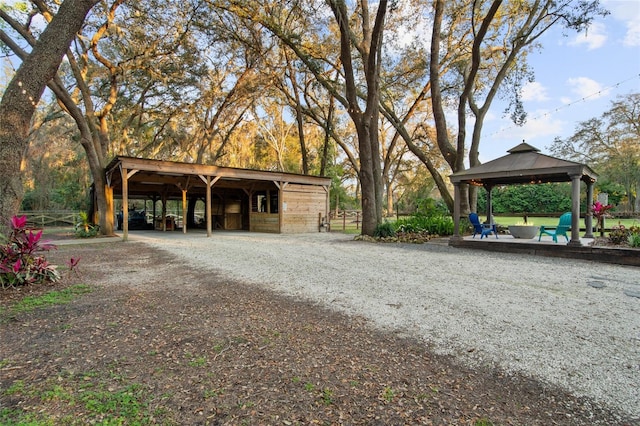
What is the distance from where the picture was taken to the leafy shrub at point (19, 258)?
460cm

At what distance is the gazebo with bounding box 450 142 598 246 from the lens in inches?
307

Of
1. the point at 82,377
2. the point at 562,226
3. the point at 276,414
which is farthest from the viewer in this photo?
the point at 562,226

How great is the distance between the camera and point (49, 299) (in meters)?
4.23

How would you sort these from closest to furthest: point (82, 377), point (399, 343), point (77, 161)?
point (82, 377), point (399, 343), point (77, 161)

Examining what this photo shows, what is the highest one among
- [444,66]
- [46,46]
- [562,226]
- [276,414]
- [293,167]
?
[444,66]

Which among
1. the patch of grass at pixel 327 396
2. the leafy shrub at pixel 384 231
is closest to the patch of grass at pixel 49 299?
the patch of grass at pixel 327 396

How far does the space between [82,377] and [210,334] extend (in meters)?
1.00

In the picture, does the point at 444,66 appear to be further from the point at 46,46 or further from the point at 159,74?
the point at 46,46

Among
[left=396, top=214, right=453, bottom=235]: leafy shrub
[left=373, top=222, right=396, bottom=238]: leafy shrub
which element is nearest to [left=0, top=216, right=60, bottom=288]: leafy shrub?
[left=373, top=222, right=396, bottom=238]: leafy shrub

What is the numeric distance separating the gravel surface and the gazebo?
1.64m

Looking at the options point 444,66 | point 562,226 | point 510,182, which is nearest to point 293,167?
point 444,66

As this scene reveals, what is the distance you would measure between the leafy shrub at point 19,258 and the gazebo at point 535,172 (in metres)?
9.60

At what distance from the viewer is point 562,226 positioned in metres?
8.58

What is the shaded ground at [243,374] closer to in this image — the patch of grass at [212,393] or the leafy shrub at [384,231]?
the patch of grass at [212,393]
